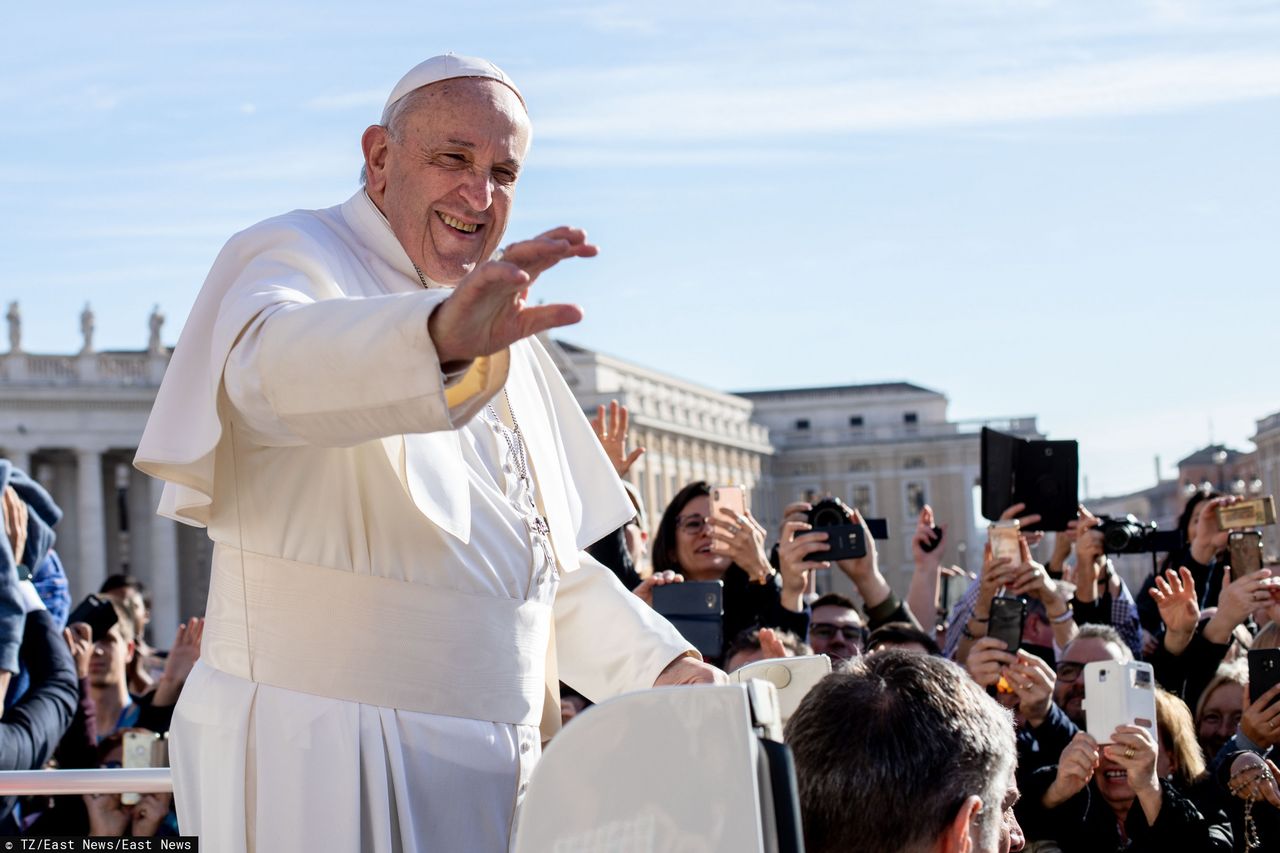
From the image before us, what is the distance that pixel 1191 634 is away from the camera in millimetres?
6488

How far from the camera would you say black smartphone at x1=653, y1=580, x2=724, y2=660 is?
5469mm

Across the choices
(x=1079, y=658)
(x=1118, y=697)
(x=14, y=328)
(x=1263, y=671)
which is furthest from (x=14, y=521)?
(x=14, y=328)

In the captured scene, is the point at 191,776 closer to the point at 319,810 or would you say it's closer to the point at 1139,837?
the point at 319,810

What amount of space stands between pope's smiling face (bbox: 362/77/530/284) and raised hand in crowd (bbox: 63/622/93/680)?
4907 mm

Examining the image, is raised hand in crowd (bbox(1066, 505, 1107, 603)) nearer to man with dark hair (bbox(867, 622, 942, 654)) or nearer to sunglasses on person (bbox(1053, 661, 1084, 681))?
sunglasses on person (bbox(1053, 661, 1084, 681))

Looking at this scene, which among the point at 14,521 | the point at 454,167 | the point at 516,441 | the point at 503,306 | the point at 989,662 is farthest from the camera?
the point at 989,662

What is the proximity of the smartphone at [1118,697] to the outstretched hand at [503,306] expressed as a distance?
2.99 meters

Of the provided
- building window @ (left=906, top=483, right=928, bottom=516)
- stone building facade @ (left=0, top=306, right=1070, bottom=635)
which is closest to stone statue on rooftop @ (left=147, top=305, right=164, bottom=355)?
stone building facade @ (left=0, top=306, right=1070, bottom=635)

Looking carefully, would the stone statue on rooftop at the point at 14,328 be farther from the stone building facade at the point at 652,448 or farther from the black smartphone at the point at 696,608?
the black smartphone at the point at 696,608

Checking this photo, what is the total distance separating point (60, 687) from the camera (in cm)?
489

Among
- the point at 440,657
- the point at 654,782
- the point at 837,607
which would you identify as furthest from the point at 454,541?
the point at 837,607

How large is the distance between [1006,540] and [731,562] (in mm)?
1193

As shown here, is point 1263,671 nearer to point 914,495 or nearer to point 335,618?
point 335,618

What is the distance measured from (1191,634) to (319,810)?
4.74 m
